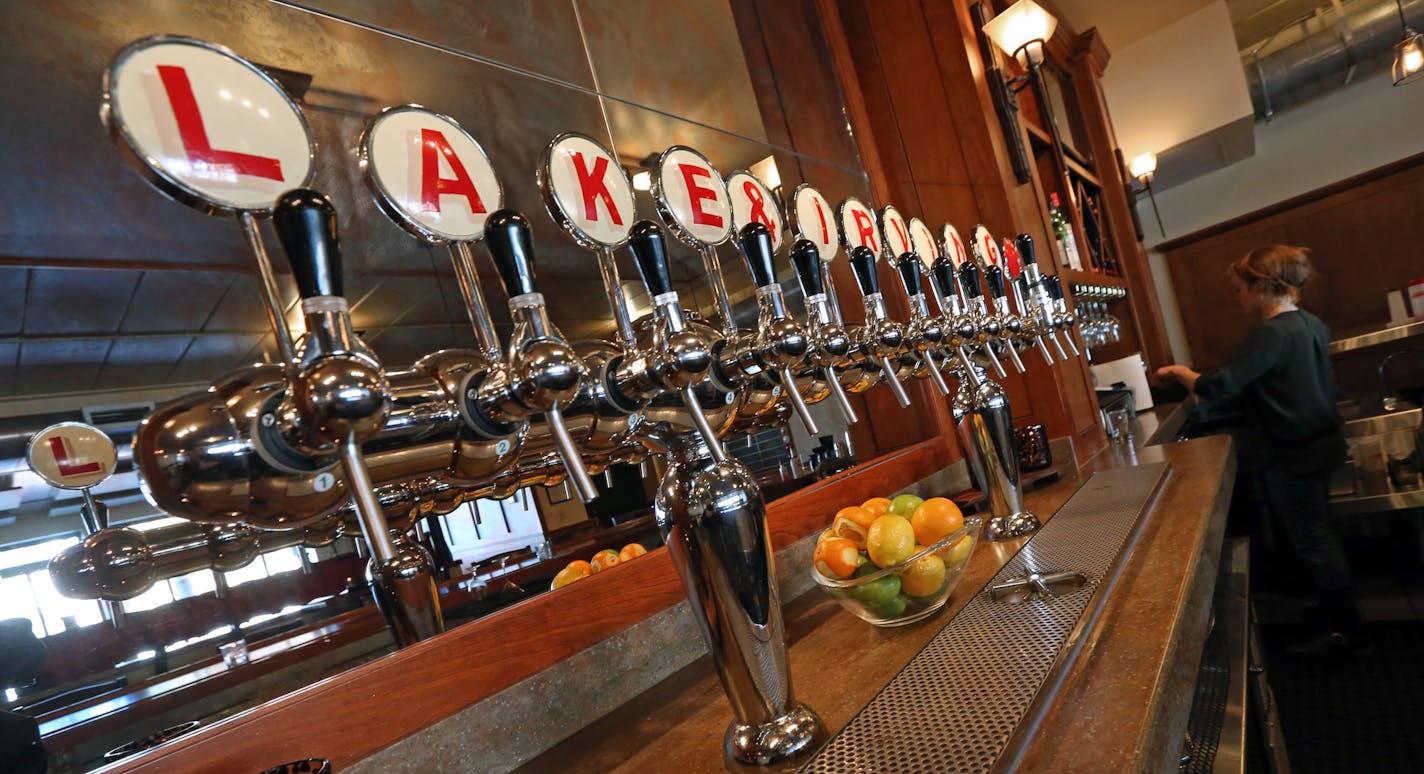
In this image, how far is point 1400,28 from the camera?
552 centimetres

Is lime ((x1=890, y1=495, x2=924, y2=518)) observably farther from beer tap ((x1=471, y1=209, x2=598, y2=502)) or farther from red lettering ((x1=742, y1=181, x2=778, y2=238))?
beer tap ((x1=471, y1=209, x2=598, y2=502))

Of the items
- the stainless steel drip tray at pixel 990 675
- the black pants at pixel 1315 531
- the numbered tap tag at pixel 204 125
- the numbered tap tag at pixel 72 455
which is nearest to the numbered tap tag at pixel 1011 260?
the stainless steel drip tray at pixel 990 675

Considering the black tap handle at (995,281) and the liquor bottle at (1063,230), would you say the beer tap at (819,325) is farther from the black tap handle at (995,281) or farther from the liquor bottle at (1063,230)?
the liquor bottle at (1063,230)

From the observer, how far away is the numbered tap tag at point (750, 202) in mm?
1331

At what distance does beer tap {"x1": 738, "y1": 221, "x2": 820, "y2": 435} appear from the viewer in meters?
0.85

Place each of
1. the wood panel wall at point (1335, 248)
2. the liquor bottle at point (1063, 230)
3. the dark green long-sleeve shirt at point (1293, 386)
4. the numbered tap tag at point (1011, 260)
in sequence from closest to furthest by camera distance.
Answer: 1. the numbered tap tag at point (1011, 260)
2. the dark green long-sleeve shirt at point (1293, 386)
3. the liquor bottle at point (1063, 230)
4. the wood panel wall at point (1335, 248)

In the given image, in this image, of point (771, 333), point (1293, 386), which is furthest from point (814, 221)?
point (1293, 386)

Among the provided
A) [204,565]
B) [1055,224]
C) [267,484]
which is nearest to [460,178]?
[267,484]

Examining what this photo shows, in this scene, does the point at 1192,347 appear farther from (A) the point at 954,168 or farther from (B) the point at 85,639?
(B) the point at 85,639

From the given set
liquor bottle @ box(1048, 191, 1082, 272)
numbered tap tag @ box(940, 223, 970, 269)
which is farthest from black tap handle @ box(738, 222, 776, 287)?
liquor bottle @ box(1048, 191, 1082, 272)

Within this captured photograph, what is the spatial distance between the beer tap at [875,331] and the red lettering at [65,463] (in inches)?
36.2

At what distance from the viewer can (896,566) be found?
105 centimetres

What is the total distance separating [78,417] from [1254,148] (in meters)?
8.69

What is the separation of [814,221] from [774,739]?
106 centimetres
